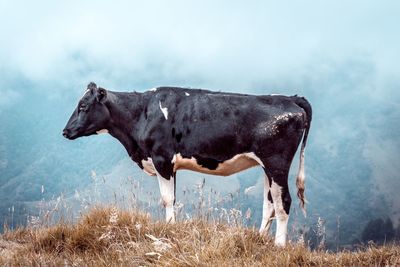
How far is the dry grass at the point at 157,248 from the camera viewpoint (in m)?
7.31

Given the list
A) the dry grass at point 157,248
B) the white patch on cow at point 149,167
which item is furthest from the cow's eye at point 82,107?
the dry grass at point 157,248

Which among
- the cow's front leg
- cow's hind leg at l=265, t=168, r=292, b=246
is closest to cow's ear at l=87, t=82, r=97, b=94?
the cow's front leg

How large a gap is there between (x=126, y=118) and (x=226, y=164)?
8.80 ft

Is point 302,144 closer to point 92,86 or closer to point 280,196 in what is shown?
point 280,196

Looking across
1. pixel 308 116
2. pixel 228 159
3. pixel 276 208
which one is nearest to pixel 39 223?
pixel 228 159

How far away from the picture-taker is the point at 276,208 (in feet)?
31.4

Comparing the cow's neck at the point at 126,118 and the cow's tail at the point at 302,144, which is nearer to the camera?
the cow's tail at the point at 302,144

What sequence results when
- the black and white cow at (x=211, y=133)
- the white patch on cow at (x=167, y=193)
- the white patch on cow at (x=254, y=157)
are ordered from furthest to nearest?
1. the white patch on cow at (x=167, y=193)
2. the white patch on cow at (x=254, y=157)
3. the black and white cow at (x=211, y=133)

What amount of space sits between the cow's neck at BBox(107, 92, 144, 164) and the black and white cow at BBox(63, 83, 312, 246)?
2 centimetres

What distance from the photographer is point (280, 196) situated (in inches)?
378

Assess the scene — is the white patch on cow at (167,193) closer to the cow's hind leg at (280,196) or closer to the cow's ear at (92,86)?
the cow's hind leg at (280,196)

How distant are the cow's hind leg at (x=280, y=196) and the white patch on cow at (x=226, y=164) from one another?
40 cm

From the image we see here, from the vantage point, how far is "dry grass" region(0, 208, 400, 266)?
24.0 ft

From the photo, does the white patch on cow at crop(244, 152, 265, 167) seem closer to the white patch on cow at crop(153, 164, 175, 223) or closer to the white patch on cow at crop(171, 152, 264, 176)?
the white patch on cow at crop(171, 152, 264, 176)
